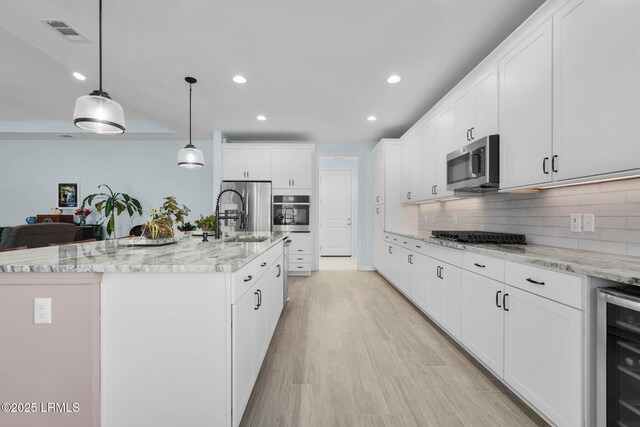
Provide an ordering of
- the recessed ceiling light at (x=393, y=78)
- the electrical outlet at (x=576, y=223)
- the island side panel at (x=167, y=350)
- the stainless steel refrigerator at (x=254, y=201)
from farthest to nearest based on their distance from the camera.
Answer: the stainless steel refrigerator at (x=254, y=201) → the recessed ceiling light at (x=393, y=78) → the electrical outlet at (x=576, y=223) → the island side panel at (x=167, y=350)

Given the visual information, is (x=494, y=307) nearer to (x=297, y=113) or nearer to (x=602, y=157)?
(x=602, y=157)

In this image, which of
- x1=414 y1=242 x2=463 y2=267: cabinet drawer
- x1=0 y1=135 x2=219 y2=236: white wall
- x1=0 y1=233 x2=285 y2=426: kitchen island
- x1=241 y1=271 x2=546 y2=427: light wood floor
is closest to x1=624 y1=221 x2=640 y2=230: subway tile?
x1=414 y1=242 x2=463 y2=267: cabinet drawer

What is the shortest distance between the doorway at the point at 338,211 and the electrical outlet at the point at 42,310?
265 inches

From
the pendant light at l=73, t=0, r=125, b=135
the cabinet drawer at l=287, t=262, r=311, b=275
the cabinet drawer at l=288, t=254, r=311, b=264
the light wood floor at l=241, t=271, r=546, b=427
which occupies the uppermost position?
the pendant light at l=73, t=0, r=125, b=135

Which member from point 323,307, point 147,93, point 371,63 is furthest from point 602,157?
point 147,93

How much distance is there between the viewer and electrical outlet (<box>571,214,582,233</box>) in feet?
5.90

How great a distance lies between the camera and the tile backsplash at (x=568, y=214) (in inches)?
60.6

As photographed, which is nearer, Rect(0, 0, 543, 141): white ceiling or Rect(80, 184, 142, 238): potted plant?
Rect(0, 0, 543, 141): white ceiling

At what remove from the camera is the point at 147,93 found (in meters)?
3.58

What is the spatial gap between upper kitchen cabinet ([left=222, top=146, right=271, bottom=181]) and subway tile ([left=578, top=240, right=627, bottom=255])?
14.4 ft

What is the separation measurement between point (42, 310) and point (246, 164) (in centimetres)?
416

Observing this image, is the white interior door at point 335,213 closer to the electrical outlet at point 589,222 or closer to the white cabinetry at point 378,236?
the white cabinetry at point 378,236

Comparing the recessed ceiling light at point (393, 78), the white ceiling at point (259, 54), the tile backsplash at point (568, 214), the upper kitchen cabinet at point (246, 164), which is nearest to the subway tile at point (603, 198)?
the tile backsplash at point (568, 214)

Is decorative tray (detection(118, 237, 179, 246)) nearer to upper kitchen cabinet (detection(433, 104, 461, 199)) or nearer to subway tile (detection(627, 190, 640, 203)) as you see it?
upper kitchen cabinet (detection(433, 104, 461, 199))
